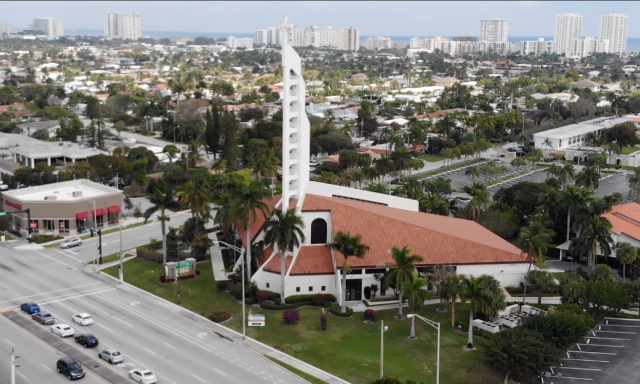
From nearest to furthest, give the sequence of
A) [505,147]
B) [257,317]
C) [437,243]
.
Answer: [257,317], [437,243], [505,147]

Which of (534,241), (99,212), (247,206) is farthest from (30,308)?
(534,241)

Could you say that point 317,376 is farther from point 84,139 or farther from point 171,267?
point 84,139

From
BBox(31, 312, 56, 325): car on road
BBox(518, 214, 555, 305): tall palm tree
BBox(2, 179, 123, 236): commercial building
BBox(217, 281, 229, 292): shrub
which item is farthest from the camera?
BBox(2, 179, 123, 236): commercial building

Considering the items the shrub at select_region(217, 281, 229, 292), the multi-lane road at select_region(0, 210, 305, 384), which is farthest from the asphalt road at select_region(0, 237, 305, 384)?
the shrub at select_region(217, 281, 229, 292)

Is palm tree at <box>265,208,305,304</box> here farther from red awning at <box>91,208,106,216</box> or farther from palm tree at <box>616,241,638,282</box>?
red awning at <box>91,208,106,216</box>

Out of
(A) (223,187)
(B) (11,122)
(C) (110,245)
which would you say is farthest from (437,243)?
(B) (11,122)

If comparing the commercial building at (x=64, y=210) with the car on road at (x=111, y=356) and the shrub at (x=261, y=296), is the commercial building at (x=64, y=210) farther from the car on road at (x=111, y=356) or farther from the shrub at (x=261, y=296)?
the car on road at (x=111, y=356)
